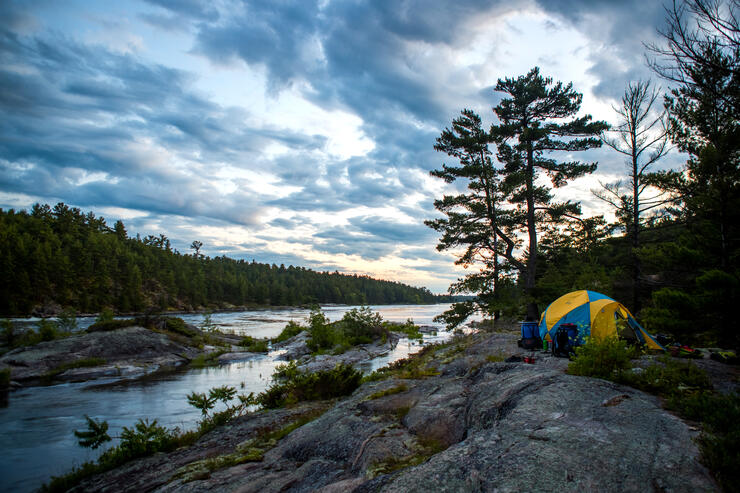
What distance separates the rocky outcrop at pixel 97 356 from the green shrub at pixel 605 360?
69.7 ft

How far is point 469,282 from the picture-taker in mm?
24234

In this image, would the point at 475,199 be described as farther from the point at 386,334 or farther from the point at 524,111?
the point at 386,334

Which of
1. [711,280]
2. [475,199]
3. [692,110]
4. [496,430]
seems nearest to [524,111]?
[475,199]

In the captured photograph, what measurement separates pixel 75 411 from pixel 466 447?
51.0 ft

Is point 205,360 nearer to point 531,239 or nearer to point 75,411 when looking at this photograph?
point 75,411

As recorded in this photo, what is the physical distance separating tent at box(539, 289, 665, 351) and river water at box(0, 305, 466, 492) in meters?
10.7

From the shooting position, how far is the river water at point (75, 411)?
9227 millimetres

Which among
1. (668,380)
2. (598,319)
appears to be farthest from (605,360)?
(598,319)

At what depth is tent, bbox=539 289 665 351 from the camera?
1140 centimetres

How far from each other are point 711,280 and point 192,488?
41.3ft

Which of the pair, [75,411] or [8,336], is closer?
[75,411]

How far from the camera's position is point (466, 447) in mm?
4188

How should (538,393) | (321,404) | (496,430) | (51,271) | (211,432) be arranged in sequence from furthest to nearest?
(51,271)
(321,404)
(211,432)
(538,393)
(496,430)

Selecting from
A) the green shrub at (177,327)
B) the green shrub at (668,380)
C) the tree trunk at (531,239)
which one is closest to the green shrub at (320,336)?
the green shrub at (177,327)
